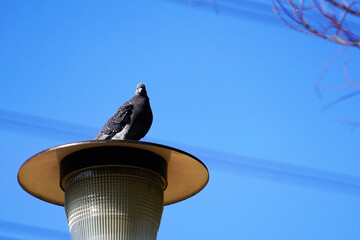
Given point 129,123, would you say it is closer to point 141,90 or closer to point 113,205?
point 141,90

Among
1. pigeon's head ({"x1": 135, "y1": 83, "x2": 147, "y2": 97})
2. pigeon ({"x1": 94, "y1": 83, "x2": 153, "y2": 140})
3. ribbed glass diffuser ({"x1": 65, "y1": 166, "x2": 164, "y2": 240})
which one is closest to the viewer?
ribbed glass diffuser ({"x1": 65, "y1": 166, "x2": 164, "y2": 240})

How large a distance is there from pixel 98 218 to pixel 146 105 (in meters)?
0.89

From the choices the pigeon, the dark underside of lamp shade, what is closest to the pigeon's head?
the pigeon

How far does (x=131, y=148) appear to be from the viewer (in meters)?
3.98

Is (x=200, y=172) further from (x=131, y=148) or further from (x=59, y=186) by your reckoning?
(x=59, y=186)

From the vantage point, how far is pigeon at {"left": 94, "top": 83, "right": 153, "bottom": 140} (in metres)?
4.34

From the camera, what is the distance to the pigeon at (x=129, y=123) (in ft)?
14.2

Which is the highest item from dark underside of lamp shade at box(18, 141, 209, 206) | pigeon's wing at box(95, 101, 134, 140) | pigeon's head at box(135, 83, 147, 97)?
pigeon's head at box(135, 83, 147, 97)

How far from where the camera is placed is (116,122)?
14.2 feet

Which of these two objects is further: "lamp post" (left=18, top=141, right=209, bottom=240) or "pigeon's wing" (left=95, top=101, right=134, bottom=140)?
"pigeon's wing" (left=95, top=101, right=134, bottom=140)

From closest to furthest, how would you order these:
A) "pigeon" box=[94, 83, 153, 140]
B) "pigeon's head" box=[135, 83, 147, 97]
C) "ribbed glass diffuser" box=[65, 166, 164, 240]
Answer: "ribbed glass diffuser" box=[65, 166, 164, 240] < "pigeon" box=[94, 83, 153, 140] < "pigeon's head" box=[135, 83, 147, 97]

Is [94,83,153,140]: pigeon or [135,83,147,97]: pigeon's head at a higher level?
[135,83,147,97]: pigeon's head

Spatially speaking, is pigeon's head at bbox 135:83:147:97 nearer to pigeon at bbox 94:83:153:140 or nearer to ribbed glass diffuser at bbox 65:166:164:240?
pigeon at bbox 94:83:153:140

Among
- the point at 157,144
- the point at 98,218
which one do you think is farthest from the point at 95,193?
the point at 157,144
